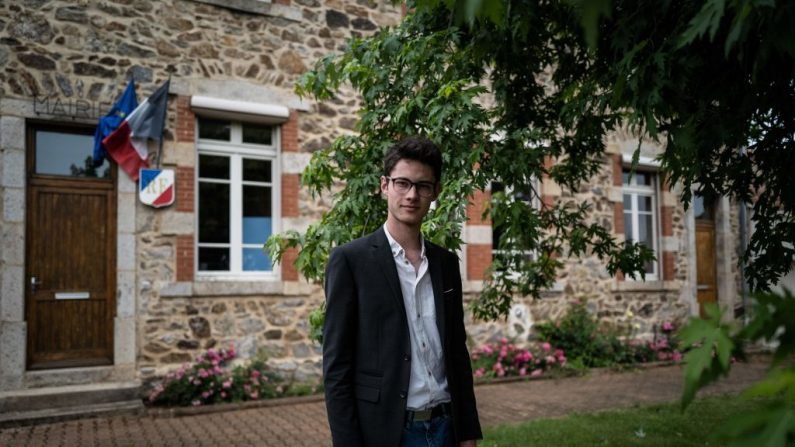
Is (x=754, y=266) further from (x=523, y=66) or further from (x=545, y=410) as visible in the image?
(x=545, y=410)

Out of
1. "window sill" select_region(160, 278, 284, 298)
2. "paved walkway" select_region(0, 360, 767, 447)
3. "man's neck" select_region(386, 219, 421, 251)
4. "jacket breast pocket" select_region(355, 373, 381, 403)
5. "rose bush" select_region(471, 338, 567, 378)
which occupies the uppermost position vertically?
"man's neck" select_region(386, 219, 421, 251)

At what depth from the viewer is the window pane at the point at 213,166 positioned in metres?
7.91

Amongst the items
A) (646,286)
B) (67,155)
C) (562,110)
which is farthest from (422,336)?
(646,286)

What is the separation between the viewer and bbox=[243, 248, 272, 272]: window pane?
8125 millimetres

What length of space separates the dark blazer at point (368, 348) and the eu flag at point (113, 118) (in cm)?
566

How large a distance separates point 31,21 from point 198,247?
3121 mm

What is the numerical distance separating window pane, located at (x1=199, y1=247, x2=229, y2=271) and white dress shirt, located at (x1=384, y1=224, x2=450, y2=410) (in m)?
5.83

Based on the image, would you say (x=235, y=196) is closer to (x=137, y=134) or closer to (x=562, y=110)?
(x=137, y=134)

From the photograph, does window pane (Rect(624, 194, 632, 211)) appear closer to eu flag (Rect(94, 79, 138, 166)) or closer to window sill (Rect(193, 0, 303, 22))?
window sill (Rect(193, 0, 303, 22))

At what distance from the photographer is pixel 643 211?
11891 mm

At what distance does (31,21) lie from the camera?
686 centimetres

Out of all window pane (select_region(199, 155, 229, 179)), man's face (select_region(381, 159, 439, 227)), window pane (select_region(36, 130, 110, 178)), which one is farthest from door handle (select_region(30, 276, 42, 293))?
man's face (select_region(381, 159, 439, 227))

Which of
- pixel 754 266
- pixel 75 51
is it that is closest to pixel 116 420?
pixel 75 51

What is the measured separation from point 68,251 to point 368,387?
6034 millimetres
